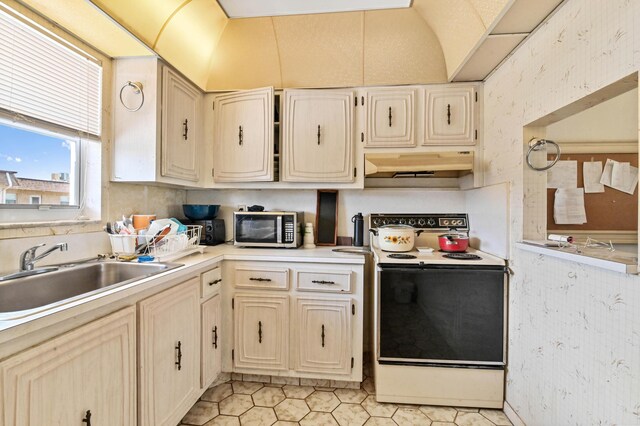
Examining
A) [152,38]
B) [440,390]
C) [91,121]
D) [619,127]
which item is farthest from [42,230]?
[619,127]

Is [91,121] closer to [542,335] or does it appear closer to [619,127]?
[542,335]

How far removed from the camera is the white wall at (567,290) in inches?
37.7

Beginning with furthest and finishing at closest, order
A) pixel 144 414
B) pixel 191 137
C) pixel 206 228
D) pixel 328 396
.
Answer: pixel 206 228, pixel 191 137, pixel 328 396, pixel 144 414

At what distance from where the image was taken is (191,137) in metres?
2.09

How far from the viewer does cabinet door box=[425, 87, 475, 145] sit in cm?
200

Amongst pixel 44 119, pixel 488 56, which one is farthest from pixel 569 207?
pixel 44 119

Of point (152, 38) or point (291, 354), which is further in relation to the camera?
point (291, 354)

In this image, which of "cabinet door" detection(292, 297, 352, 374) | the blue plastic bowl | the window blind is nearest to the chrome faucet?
the window blind

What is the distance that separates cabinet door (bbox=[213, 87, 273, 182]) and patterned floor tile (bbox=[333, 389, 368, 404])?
5.03 ft

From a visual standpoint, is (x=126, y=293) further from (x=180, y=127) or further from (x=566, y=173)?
(x=566, y=173)

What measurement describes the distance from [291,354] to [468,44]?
2.18m

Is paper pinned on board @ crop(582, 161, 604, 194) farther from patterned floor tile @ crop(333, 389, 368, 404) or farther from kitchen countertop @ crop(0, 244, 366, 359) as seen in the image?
patterned floor tile @ crop(333, 389, 368, 404)

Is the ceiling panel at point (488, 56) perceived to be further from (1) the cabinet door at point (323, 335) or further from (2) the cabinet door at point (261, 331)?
(2) the cabinet door at point (261, 331)

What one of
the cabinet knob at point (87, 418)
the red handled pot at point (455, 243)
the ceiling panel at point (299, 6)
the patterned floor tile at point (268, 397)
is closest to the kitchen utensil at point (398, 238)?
the red handled pot at point (455, 243)
